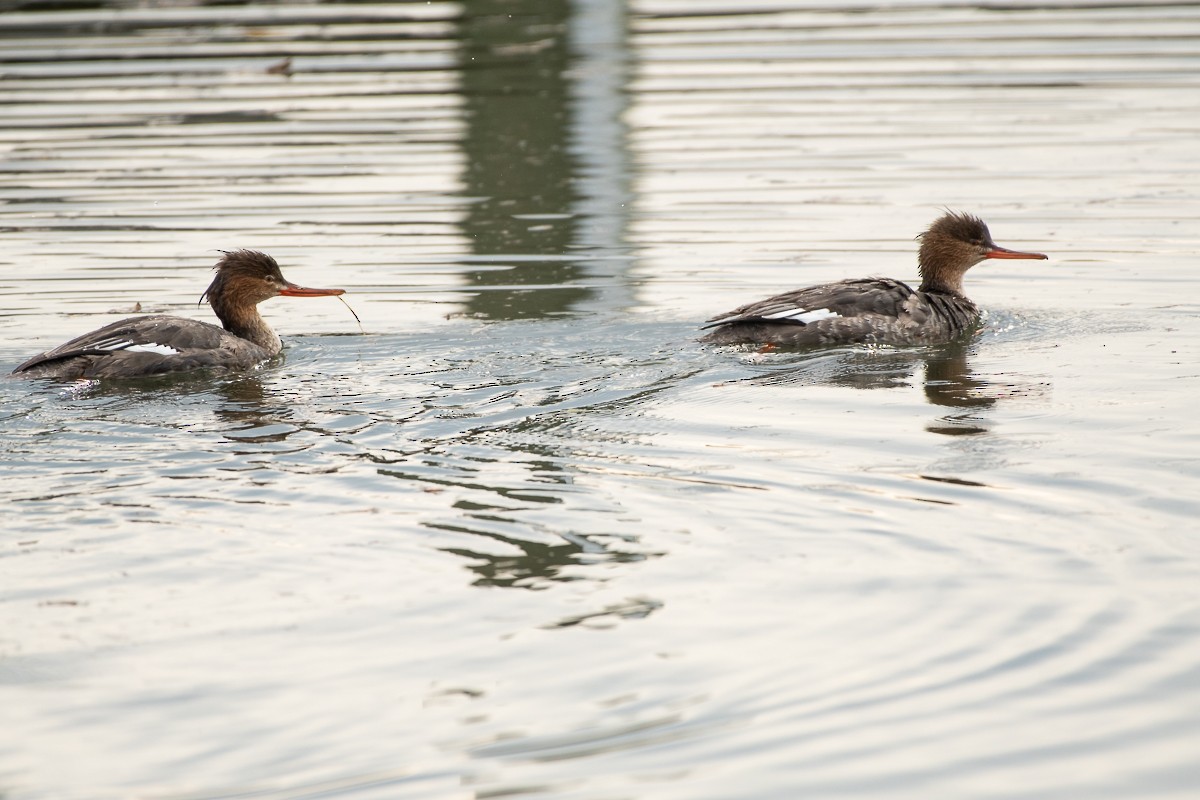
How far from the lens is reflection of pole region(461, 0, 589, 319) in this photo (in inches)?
444

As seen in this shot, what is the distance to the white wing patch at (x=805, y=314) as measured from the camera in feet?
30.7

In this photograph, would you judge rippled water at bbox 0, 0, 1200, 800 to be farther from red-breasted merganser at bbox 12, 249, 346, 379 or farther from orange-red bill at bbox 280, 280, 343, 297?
orange-red bill at bbox 280, 280, 343, 297

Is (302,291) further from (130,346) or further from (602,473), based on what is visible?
(602,473)

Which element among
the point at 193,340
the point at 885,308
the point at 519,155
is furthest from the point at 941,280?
the point at 519,155

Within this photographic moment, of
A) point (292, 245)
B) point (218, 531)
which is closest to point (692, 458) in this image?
point (218, 531)

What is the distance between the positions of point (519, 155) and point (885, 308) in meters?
6.25

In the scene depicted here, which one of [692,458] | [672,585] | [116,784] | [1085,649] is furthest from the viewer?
[692,458]

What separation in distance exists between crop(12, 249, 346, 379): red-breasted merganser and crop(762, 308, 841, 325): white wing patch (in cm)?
263

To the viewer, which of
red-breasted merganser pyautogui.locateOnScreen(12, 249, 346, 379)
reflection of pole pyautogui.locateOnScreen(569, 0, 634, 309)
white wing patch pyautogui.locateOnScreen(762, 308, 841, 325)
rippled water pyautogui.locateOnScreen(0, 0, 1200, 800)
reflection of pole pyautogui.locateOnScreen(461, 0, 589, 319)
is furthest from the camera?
reflection of pole pyautogui.locateOnScreen(569, 0, 634, 309)

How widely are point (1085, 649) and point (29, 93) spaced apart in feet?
51.7

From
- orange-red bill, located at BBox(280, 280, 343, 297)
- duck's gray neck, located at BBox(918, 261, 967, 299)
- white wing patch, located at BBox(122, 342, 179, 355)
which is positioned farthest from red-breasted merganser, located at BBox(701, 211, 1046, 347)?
white wing patch, located at BBox(122, 342, 179, 355)

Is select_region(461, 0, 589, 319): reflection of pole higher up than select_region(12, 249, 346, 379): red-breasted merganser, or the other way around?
select_region(461, 0, 589, 319): reflection of pole

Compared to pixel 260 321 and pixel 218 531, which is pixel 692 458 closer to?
pixel 218 531

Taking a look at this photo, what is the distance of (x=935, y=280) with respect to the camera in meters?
10.5
